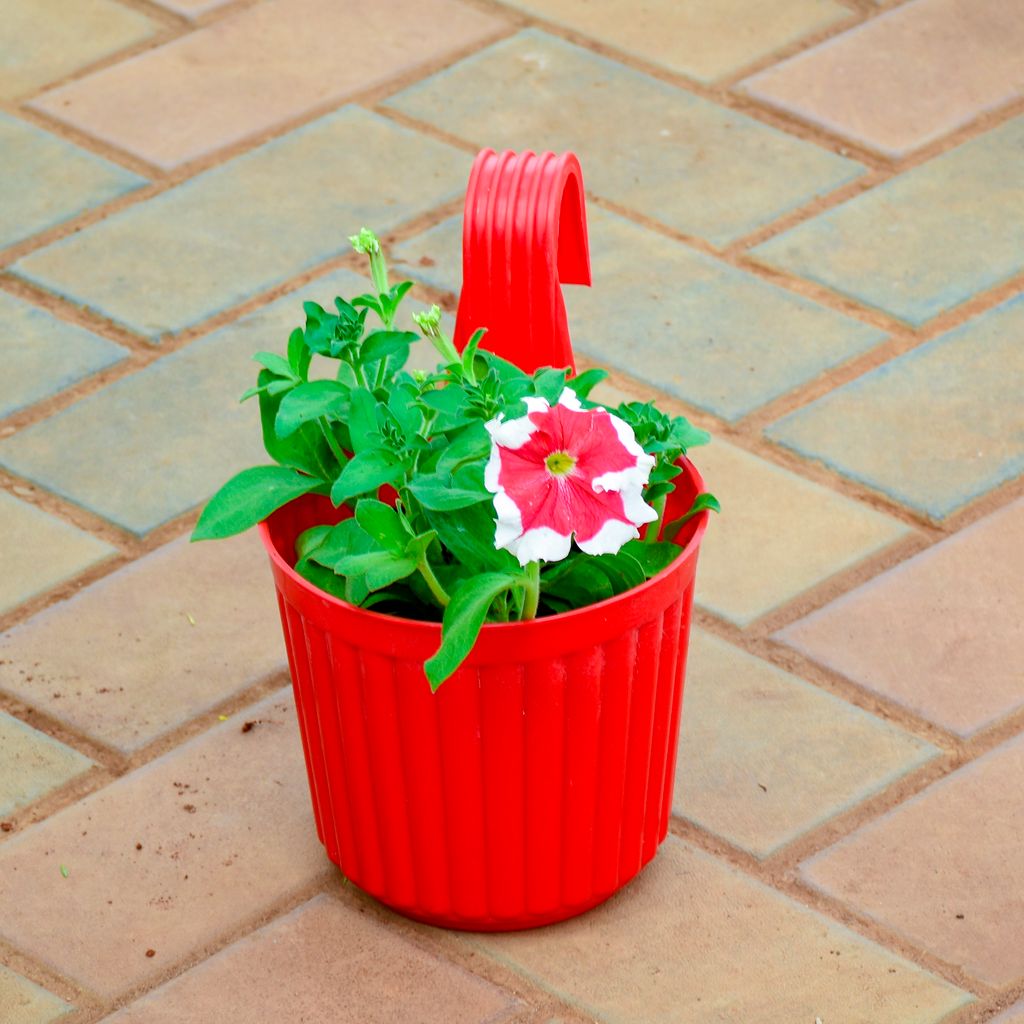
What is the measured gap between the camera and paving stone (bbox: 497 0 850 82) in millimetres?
3213

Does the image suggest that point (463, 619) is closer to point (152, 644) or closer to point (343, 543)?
point (343, 543)

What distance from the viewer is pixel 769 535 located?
233cm

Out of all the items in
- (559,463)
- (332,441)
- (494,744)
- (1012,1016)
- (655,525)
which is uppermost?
(559,463)

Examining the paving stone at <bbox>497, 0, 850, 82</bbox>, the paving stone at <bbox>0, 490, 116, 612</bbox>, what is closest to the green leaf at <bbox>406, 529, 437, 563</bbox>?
the paving stone at <bbox>0, 490, 116, 612</bbox>

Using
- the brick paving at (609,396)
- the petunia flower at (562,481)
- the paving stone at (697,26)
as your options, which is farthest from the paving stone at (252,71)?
the petunia flower at (562,481)

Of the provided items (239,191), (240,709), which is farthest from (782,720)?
(239,191)

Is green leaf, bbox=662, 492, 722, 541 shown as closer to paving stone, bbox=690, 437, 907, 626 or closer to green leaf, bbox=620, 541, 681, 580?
green leaf, bbox=620, 541, 681, 580

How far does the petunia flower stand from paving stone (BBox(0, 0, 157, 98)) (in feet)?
6.55

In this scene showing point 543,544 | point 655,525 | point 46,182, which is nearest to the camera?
point 543,544

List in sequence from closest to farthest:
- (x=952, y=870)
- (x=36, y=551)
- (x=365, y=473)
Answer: (x=365, y=473) → (x=952, y=870) → (x=36, y=551)

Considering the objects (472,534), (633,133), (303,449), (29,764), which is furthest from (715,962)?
(633,133)

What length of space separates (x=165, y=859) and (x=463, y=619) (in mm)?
579

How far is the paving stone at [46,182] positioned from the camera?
2877 millimetres

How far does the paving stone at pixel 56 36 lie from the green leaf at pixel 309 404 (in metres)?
1.76
